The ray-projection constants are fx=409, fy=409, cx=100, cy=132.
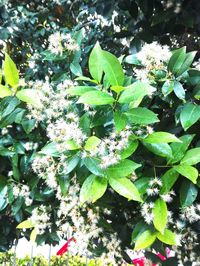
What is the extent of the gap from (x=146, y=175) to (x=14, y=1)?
1824mm

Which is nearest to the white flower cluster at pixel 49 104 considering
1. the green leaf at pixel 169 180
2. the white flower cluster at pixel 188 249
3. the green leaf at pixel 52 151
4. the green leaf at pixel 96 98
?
the green leaf at pixel 52 151

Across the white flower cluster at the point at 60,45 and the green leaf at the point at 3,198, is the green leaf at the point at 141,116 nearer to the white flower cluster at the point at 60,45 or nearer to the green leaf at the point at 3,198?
the white flower cluster at the point at 60,45

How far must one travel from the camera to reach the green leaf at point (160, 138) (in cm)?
83

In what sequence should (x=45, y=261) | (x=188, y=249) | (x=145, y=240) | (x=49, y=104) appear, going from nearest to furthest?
1. (x=145, y=240)
2. (x=49, y=104)
3. (x=188, y=249)
4. (x=45, y=261)

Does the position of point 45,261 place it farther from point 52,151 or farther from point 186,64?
point 186,64

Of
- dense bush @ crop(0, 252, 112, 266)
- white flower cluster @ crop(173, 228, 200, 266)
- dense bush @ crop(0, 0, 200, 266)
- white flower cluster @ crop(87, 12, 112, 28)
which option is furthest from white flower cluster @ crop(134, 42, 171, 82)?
dense bush @ crop(0, 252, 112, 266)

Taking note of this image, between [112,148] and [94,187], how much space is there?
3.6 inches

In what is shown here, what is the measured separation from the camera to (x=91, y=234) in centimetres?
112

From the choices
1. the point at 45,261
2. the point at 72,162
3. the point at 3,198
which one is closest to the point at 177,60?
the point at 72,162

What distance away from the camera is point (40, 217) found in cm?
118

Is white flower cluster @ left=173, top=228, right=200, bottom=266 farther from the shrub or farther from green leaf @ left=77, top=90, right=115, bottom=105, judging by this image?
green leaf @ left=77, top=90, right=115, bottom=105

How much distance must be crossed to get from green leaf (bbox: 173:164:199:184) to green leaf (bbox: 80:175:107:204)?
16 centimetres

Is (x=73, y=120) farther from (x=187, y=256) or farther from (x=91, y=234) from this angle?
(x=187, y=256)

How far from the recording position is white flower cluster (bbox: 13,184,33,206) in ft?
3.98
